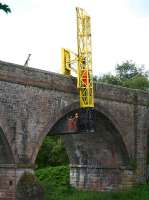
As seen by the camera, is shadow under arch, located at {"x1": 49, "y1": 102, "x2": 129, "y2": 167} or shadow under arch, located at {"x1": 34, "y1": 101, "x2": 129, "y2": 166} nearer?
shadow under arch, located at {"x1": 34, "y1": 101, "x2": 129, "y2": 166}

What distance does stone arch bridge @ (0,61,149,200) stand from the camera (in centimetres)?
1919

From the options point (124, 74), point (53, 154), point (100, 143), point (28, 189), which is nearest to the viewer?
point (28, 189)

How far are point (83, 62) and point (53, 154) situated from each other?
57.1ft

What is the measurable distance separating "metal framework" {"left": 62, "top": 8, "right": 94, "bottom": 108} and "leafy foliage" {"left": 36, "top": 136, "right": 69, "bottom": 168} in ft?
51.8

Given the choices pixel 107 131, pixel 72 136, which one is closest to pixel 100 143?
pixel 107 131

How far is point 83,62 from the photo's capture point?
22.8 m

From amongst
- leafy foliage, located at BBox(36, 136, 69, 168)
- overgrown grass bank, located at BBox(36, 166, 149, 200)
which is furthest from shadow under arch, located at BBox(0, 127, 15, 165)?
leafy foliage, located at BBox(36, 136, 69, 168)

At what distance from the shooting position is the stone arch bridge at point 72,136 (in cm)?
1919

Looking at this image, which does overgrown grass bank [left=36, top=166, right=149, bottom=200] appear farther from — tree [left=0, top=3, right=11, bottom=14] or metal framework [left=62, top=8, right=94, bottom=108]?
tree [left=0, top=3, right=11, bottom=14]

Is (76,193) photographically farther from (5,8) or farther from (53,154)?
(5,8)

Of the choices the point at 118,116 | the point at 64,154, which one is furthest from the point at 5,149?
the point at 64,154

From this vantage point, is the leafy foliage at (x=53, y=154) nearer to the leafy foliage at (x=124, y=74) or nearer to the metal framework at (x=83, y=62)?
the leafy foliage at (x=124, y=74)

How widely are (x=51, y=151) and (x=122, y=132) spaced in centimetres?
1465

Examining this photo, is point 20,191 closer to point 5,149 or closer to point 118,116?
point 5,149
